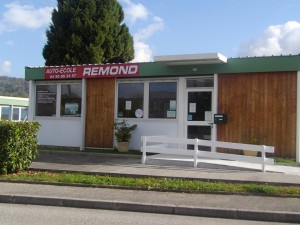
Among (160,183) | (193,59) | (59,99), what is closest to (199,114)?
(193,59)

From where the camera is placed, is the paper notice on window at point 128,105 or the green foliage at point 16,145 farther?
the paper notice on window at point 128,105

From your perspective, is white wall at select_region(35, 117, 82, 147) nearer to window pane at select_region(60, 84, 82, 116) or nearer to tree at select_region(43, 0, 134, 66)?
window pane at select_region(60, 84, 82, 116)

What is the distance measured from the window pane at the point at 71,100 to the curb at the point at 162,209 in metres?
8.70

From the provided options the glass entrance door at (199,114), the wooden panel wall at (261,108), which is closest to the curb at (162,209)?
the wooden panel wall at (261,108)

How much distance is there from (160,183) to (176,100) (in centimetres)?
611

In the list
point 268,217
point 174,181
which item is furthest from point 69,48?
point 268,217

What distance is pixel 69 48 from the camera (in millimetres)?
32594

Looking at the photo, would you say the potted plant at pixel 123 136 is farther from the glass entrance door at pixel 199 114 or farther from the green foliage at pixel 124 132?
the glass entrance door at pixel 199 114

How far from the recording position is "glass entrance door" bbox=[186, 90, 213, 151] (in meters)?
15.4

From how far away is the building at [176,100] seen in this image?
14.1m

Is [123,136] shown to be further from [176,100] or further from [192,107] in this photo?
[192,107]

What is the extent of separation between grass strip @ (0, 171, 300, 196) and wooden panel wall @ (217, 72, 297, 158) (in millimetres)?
4441

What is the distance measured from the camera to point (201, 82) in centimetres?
1563

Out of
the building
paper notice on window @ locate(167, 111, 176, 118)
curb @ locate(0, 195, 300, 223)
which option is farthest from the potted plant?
curb @ locate(0, 195, 300, 223)
